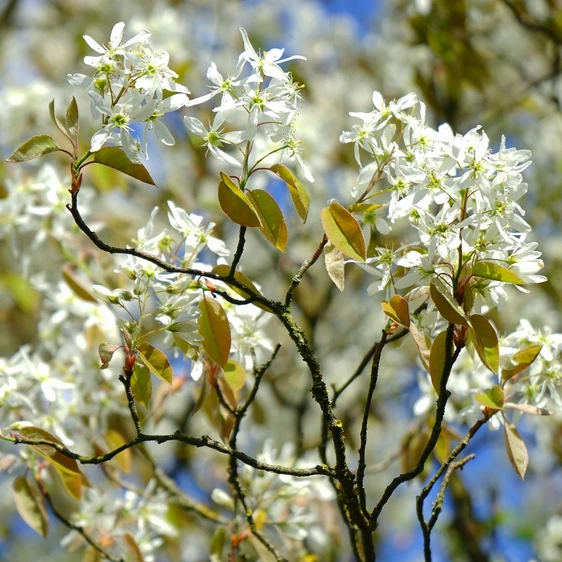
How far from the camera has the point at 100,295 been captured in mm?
1343

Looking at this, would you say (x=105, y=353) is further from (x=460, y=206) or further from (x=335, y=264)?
(x=460, y=206)

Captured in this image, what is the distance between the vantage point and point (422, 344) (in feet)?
4.08

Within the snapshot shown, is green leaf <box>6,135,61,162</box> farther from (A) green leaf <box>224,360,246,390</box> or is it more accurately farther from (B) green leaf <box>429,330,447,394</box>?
(B) green leaf <box>429,330,447,394</box>

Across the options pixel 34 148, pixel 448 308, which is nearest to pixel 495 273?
pixel 448 308

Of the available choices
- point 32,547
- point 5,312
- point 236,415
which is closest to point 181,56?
point 5,312

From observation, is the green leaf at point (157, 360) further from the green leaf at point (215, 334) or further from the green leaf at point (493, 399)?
the green leaf at point (493, 399)

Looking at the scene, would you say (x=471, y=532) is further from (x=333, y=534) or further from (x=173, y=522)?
(x=173, y=522)

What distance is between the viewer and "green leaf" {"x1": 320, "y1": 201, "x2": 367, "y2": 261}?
1.24 metres

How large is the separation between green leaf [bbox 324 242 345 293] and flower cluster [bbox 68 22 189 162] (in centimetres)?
35

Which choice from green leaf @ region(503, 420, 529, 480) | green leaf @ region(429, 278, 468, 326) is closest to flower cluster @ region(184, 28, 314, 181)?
green leaf @ region(429, 278, 468, 326)

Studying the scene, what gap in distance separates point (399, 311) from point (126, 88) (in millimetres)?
567

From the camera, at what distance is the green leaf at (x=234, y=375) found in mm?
1463

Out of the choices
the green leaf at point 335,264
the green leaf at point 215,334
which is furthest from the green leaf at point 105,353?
the green leaf at point 335,264

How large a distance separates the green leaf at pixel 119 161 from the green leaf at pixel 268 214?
18cm
